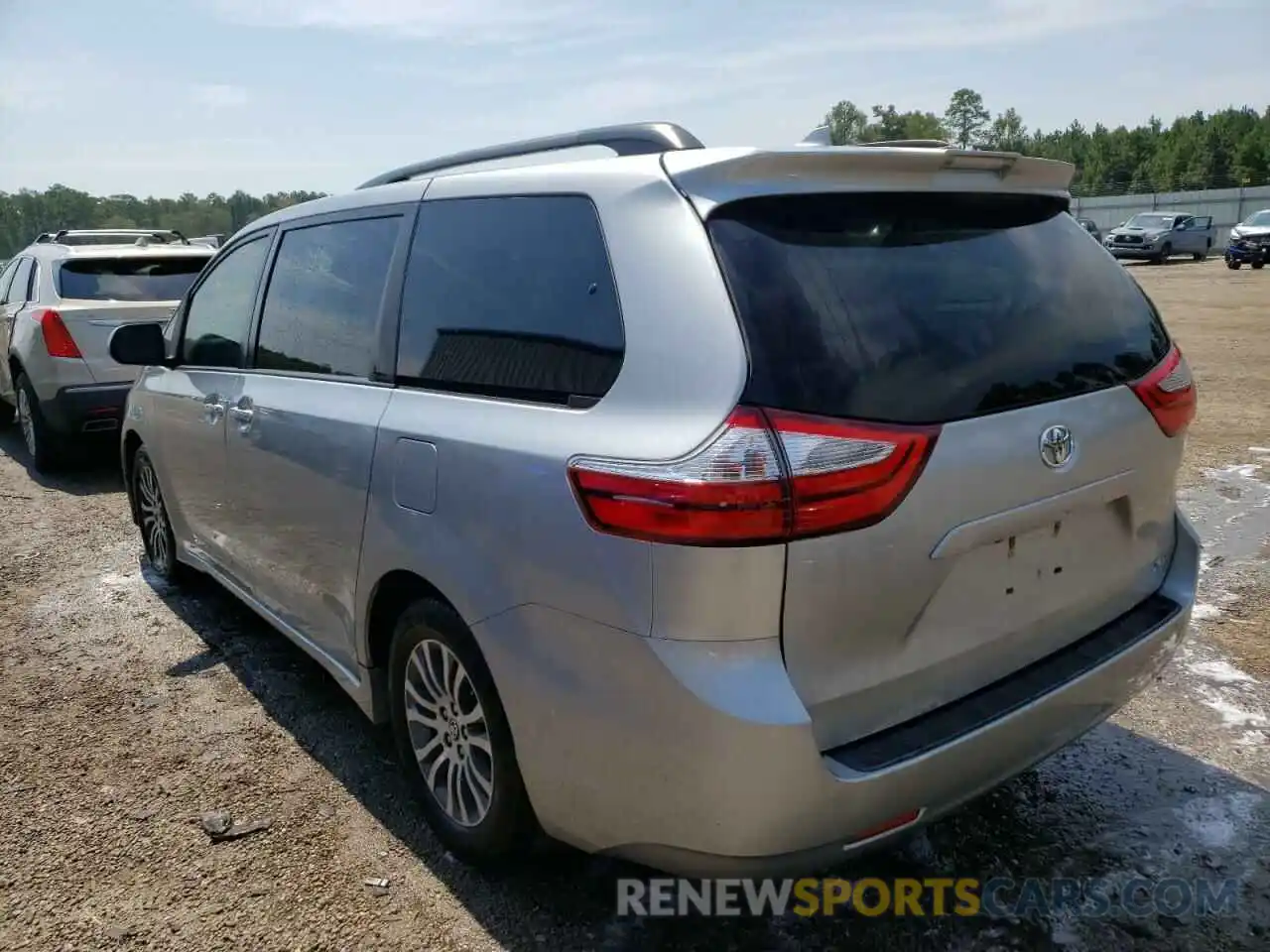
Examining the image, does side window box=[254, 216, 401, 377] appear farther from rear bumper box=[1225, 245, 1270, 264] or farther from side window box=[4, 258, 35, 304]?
rear bumper box=[1225, 245, 1270, 264]

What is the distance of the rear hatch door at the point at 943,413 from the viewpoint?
75.1 inches

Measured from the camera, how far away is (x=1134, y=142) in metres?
104

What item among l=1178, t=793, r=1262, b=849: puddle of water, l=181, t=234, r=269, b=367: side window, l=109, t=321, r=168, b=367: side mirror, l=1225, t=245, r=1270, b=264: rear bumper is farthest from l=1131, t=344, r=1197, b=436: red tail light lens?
l=1225, t=245, r=1270, b=264: rear bumper

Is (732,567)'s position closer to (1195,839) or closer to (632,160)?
(632,160)

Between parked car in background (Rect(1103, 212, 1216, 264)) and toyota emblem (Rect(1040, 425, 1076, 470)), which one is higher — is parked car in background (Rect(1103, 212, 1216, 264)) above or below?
below

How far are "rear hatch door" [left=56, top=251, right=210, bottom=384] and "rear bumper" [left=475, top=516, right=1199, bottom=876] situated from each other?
613 centimetres

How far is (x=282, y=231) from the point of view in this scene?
3.65 m

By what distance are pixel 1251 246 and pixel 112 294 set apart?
99.6ft

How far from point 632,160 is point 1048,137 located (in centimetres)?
13557

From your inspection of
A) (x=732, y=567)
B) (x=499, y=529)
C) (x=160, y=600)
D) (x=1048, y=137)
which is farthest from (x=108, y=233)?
(x=1048, y=137)

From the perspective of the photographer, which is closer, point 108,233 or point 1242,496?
point 1242,496

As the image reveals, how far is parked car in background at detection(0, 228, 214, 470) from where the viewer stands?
7098 millimetres

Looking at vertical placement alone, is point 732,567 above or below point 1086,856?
above

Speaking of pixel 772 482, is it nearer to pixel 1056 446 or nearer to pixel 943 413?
pixel 943 413
